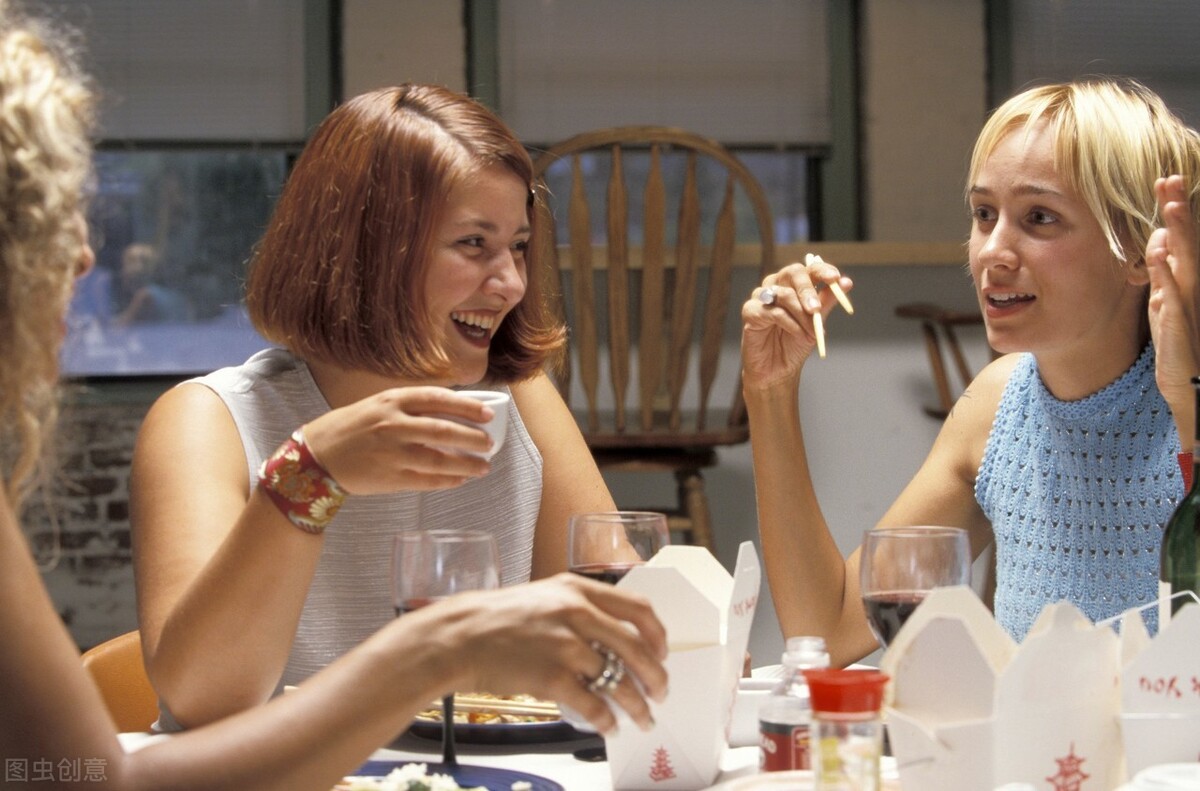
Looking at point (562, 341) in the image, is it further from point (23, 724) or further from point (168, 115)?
point (168, 115)

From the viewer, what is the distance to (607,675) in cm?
81

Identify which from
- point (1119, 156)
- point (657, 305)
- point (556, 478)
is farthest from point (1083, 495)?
point (657, 305)

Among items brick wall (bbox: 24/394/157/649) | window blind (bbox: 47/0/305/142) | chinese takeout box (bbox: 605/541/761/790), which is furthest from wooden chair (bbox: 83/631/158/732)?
window blind (bbox: 47/0/305/142)

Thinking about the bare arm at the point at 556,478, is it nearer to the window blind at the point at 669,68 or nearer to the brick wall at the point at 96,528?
the window blind at the point at 669,68

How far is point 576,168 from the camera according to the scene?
9.82ft

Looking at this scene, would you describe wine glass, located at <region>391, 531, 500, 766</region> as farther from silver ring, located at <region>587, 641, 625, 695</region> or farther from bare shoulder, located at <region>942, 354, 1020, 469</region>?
bare shoulder, located at <region>942, 354, 1020, 469</region>

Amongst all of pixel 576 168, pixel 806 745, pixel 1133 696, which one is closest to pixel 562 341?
pixel 806 745

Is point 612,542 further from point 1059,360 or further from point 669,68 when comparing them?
point 669,68

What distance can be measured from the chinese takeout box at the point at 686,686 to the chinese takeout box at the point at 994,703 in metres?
0.15

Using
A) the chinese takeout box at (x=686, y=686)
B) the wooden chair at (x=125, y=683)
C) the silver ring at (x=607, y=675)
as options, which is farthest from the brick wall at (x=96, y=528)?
the silver ring at (x=607, y=675)

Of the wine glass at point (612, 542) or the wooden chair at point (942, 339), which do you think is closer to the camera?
the wine glass at point (612, 542)

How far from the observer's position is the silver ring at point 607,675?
805mm

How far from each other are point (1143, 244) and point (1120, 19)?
8.34 ft

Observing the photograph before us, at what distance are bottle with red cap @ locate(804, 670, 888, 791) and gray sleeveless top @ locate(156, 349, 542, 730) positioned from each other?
2.68 ft
